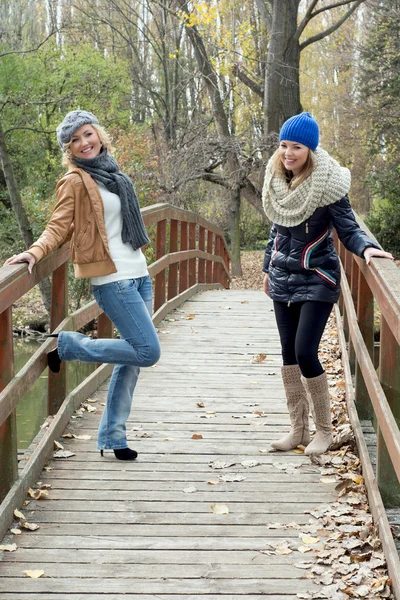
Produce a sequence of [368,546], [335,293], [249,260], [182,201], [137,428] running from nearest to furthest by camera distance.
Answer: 1. [368,546]
2. [335,293]
3. [137,428]
4. [182,201]
5. [249,260]

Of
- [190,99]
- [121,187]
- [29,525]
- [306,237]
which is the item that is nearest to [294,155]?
[306,237]

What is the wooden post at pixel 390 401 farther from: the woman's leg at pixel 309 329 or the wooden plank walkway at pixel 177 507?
the woman's leg at pixel 309 329

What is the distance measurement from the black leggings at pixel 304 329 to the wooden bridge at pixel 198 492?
0.27m

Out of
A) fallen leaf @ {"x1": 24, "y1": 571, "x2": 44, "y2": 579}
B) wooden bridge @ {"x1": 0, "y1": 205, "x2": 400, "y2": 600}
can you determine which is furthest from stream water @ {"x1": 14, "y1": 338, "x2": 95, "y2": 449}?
fallen leaf @ {"x1": 24, "y1": 571, "x2": 44, "y2": 579}

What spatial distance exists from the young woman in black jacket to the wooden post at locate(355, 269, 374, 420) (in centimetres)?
85

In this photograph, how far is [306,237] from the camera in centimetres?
452

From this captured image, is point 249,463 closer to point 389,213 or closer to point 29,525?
point 29,525

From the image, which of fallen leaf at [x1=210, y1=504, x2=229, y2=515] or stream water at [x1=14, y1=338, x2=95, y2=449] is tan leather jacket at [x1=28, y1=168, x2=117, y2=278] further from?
stream water at [x1=14, y1=338, x2=95, y2=449]

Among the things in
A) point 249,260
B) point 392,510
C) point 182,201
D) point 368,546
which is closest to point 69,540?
point 368,546

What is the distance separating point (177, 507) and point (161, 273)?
17.1 feet

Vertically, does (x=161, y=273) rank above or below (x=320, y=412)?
below

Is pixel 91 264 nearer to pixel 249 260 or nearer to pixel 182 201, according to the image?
pixel 182 201

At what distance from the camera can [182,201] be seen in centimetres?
2280

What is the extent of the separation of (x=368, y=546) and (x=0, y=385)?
5.86ft
